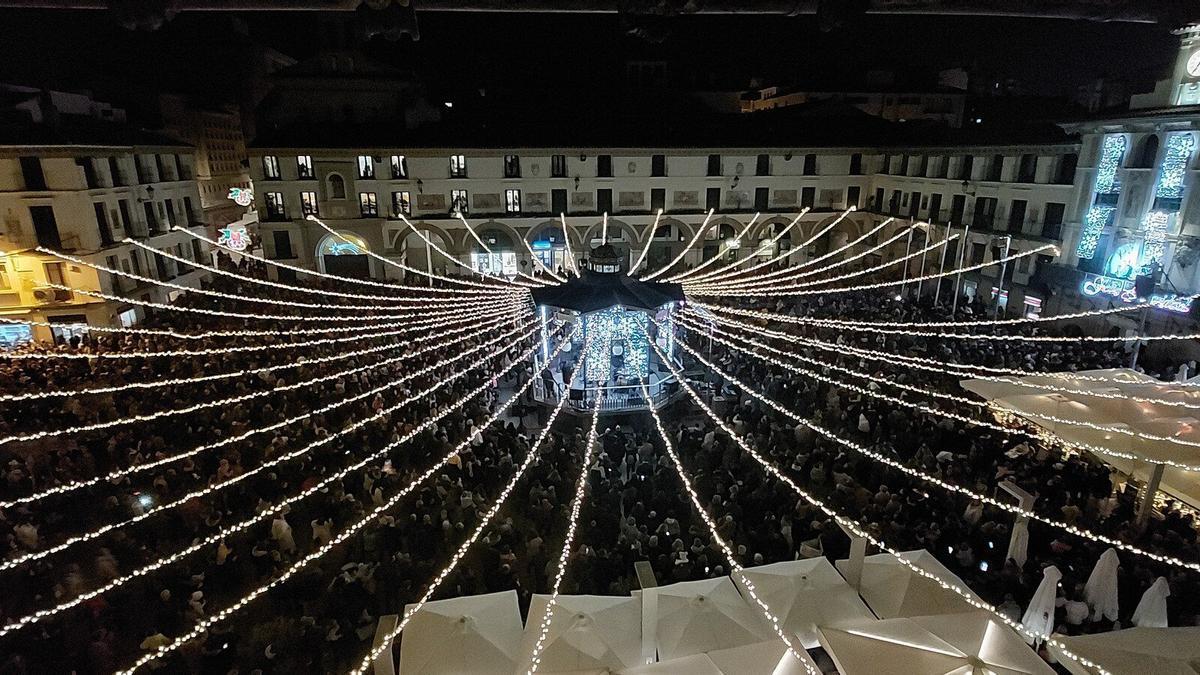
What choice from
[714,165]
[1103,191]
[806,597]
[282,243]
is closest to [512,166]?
[714,165]

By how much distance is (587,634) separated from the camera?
639 cm

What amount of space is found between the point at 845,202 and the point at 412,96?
72.9ft

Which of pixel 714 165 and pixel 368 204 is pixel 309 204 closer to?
pixel 368 204

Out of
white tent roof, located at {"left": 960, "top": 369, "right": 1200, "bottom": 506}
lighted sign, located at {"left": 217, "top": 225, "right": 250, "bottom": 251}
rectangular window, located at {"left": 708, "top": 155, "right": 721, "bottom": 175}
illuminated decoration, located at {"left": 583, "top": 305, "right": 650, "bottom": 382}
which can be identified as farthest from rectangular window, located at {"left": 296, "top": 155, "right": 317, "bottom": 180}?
white tent roof, located at {"left": 960, "top": 369, "right": 1200, "bottom": 506}

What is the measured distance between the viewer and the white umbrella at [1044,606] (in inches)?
283

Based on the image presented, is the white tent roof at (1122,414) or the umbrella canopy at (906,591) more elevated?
the white tent roof at (1122,414)

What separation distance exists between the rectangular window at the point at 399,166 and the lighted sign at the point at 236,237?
37.7 ft

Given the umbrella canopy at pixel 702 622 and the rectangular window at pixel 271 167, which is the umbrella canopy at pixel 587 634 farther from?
the rectangular window at pixel 271 167

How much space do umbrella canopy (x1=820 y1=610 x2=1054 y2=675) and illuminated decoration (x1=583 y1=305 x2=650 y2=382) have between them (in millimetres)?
8374

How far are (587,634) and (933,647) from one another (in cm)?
331

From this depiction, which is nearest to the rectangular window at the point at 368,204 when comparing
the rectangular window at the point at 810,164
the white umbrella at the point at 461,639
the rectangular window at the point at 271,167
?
the rectangular window at the point at 271,167

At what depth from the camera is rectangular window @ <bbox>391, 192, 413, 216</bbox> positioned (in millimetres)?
27950

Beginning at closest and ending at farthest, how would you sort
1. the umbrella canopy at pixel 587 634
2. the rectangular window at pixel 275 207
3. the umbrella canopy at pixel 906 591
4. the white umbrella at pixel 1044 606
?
the umbrella canopy at pixel 587 634, the umbrella canopy at pixel 906 591, the white umbrella at pixel 1044 606, the rectangular window at pixel 275 207

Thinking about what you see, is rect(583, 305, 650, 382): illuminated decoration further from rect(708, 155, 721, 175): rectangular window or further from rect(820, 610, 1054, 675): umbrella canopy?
rect(708, 155, 721, 175): rectangular window
